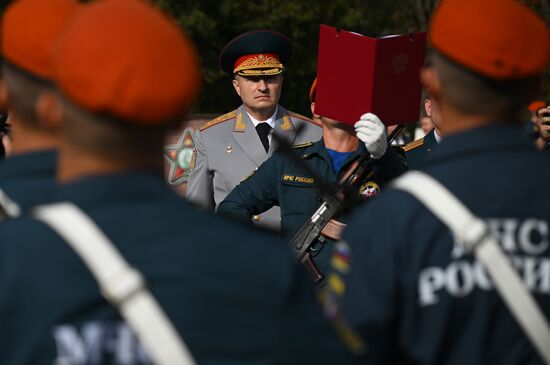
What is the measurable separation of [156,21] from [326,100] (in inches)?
155

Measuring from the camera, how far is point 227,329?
89.2 inches

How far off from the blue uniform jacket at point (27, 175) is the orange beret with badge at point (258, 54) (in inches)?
173

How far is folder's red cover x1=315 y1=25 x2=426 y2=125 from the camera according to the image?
19.5 ft

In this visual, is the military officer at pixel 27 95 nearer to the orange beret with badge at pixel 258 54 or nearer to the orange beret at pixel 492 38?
the orange beret at pixel 492 38

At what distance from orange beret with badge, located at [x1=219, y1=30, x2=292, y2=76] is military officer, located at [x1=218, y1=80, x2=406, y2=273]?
1.43 meters

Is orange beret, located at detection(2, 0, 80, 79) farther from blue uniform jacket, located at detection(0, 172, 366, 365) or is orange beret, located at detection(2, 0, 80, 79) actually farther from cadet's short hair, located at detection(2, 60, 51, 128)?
blue uniform jacket, located at detection(0, 172, 366, 365)

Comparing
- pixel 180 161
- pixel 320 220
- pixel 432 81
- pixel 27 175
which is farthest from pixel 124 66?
pixel 180 161

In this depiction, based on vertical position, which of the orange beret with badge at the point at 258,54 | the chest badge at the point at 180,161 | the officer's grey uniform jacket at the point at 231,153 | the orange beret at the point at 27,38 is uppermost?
the orange beret at the point at 27,38

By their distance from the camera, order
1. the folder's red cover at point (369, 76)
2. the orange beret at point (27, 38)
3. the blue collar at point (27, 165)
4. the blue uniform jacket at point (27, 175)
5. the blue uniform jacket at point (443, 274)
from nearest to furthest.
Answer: the blue uniform jacket at point (443, 274), the orange beret at point (27, 38), the blue uniform jacket at point (27, 175), the blue collar at point (27, 165), the folder's red cover at point (369, 76)

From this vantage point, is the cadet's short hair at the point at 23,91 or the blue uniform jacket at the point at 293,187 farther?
the blue uniform jacket at the point at 293,187

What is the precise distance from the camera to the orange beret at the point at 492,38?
3141 millimetres

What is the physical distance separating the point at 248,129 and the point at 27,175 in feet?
14.8

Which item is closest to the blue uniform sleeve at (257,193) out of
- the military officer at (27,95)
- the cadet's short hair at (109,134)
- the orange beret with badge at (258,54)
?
the orange beret with badge at (258,54)

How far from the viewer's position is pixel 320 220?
6172mm
